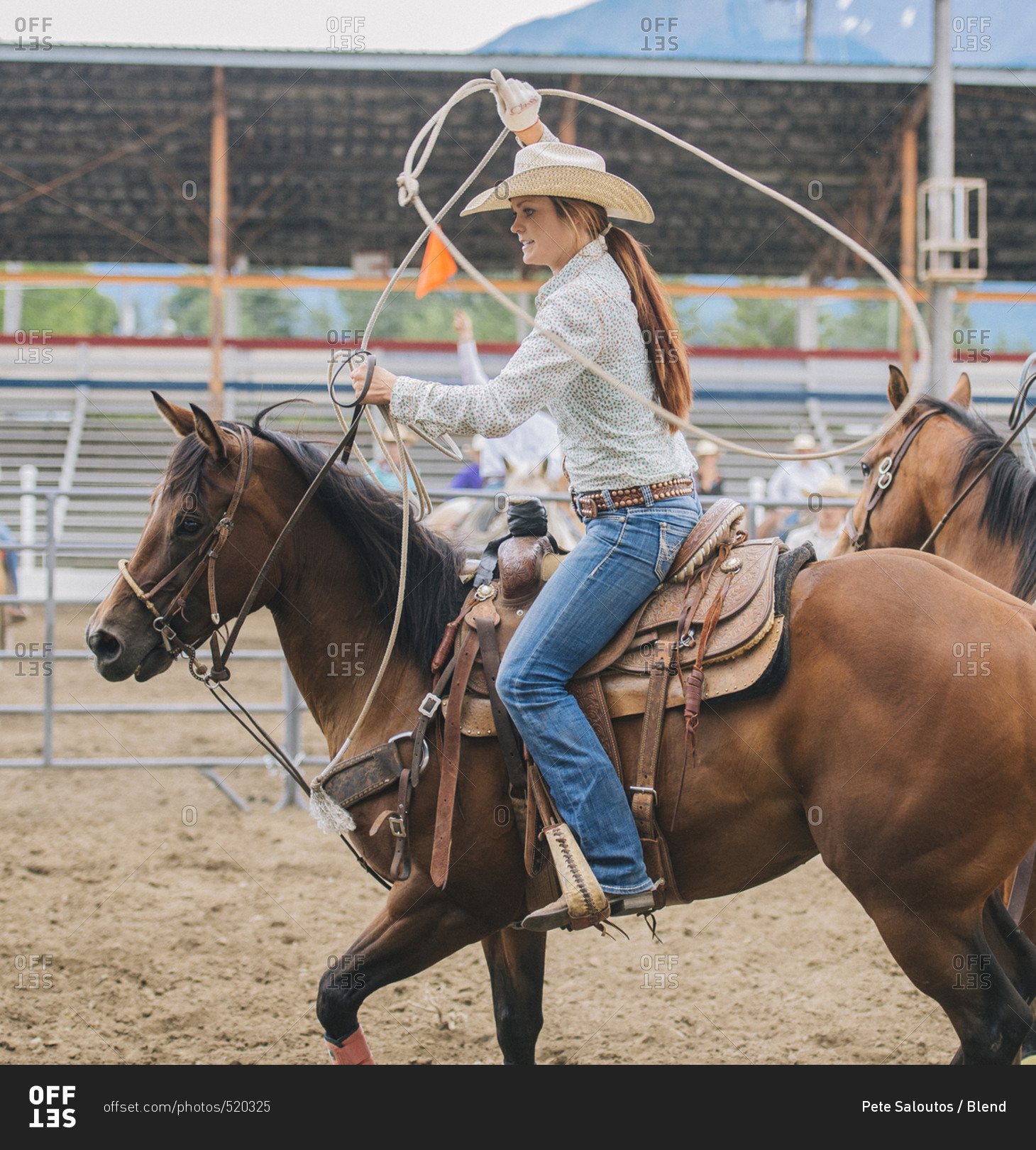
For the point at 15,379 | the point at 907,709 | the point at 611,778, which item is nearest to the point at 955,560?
the point at 907,709

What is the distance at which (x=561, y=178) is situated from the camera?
253 centimetres

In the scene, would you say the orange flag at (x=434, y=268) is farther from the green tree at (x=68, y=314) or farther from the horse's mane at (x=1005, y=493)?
the green tree at (x=68, y=314)

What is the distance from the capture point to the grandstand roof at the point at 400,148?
44.5 feet

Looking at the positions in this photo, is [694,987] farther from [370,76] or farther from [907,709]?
[370,76]

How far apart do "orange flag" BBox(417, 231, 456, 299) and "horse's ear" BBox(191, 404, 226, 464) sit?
2.35ft

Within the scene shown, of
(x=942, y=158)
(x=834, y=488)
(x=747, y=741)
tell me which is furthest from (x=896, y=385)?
(x=942, y=158)

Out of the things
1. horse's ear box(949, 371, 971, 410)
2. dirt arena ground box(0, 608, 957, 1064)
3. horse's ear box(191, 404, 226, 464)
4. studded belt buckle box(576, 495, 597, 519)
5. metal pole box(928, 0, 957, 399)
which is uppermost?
metal pole box(928, 0, 957, 399)

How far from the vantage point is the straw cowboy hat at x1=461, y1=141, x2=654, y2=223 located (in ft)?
8.27

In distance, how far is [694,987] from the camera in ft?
13.5

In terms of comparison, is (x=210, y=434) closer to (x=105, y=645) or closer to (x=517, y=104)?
(x=105, y=645)

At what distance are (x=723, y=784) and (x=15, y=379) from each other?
20779 millimetres

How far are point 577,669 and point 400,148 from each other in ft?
54.3

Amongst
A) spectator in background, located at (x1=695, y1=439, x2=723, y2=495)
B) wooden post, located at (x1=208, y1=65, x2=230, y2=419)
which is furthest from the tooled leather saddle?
→ wooden post, located at (x1=208, y1=65, x2=230, y2=419)

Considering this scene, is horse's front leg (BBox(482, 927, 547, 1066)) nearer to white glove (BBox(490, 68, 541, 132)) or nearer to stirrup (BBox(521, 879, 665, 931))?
stirrup (BBox(521, 879, 665, 931))
